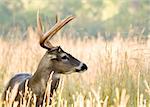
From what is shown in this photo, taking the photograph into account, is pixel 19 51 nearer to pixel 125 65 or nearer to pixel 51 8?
pixel 125 65

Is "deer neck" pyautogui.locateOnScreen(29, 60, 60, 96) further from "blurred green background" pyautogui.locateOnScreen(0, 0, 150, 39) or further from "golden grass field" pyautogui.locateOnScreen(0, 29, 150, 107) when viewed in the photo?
"blurred green background" pyautogui.locateOnScreen(0, 0, 150, 39)

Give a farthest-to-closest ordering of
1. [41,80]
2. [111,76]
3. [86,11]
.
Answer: [86,11]
[111,76]
[41,80]

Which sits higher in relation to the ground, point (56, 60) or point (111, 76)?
point (56, 60)

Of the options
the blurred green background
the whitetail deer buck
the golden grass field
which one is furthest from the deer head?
the blurred green background

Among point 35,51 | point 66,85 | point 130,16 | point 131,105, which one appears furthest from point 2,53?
point 130,16

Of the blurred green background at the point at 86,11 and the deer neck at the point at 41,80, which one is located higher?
the blurred green background at the point at 86,11

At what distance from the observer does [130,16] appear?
1288 inches

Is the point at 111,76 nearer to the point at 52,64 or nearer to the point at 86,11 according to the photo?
the point at 52,64

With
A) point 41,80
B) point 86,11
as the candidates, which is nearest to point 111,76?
point 41,80

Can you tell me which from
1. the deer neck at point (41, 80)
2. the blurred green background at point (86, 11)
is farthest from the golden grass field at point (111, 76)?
the blurred green background at point (86, 11)

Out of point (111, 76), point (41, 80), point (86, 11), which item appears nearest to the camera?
point (41, 80)

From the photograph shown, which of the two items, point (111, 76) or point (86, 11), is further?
point (86, 11)

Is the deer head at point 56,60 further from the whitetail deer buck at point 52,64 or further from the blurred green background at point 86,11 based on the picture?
the blurred green background at point 86,11

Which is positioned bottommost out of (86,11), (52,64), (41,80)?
(41,80)
